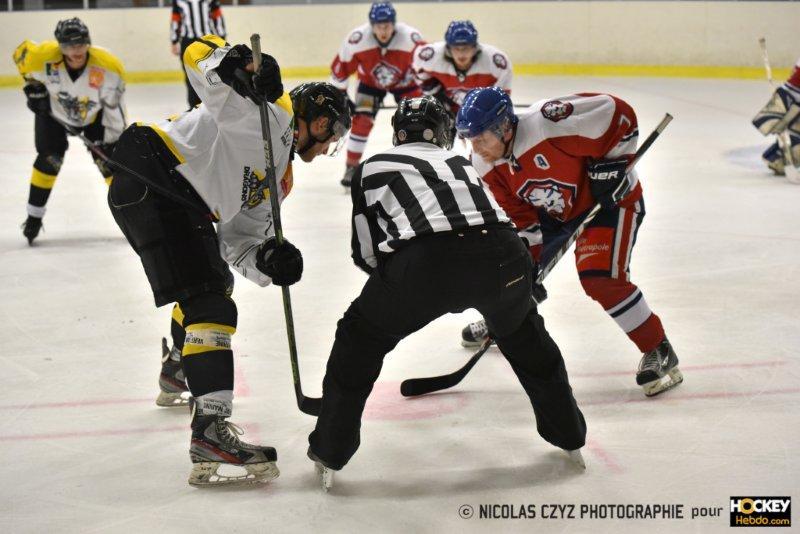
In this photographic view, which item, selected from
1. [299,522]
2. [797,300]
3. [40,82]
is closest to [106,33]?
[40,82]

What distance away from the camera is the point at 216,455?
104 inches

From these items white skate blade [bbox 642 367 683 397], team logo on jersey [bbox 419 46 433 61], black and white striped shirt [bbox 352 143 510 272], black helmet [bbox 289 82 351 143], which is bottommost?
white skate blade [bbox 642 367 683 397]

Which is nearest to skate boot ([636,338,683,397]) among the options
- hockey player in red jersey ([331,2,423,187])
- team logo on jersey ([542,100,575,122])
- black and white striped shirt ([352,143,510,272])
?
team logo on jersey ([542,100,575,122])

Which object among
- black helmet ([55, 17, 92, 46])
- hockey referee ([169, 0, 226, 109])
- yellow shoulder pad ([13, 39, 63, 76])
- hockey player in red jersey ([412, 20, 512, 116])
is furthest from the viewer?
hockey referee ([169, 0, 226, 109])

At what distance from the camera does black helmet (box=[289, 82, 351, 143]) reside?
267 centimetres

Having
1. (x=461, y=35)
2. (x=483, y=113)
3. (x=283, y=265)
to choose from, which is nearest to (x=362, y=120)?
(x=461, y=35)

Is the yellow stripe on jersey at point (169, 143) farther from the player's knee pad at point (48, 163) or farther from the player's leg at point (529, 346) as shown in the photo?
the player's knee pad at point (48, 163)

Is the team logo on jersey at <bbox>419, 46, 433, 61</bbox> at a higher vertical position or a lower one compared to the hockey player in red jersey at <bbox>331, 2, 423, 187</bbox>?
higher

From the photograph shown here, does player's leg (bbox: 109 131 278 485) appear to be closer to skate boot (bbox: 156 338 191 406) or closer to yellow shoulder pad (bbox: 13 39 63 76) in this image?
skate boot (bbox: 156 338 191 406)

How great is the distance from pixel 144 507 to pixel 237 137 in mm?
964

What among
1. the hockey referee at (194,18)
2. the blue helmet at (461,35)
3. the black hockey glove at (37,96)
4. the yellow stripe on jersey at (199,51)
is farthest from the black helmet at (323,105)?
the hockey referee at (194,18)

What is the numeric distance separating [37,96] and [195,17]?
12.2 feet

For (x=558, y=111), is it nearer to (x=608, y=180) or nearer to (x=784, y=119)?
(x=608, y=180)

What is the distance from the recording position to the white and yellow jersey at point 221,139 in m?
2.61
